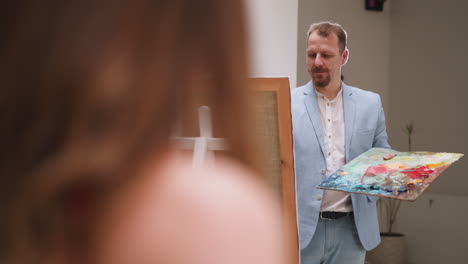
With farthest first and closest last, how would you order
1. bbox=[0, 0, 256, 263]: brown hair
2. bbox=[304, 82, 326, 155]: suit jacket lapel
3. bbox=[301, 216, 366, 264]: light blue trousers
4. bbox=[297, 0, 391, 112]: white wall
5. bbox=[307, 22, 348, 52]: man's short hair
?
bbox=[297, 0, 391, 112]: white wall → bbox=[307, 22, 348, 52]: man's short hair → bbox=[304, 82, 326, 155]: suit jacket lapel → bbox=[301, 216, 366, 264]: light blue trousers → bbox=[0, 0, 256, 263]: brown hair

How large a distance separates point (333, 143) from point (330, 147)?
0.03 metres

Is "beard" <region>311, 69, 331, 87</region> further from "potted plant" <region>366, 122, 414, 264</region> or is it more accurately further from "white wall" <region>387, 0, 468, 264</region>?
"white wall" <region>387, 0, 468, 264</region>

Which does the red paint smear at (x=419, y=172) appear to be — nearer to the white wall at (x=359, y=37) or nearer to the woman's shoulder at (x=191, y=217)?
the woman's shoulder at (x=191, y=217)

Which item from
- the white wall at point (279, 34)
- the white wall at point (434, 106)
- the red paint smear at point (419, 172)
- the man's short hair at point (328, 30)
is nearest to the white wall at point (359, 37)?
the white wall at point (434, 106)

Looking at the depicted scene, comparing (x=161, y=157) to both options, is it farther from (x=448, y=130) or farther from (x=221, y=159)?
(x=448, y=130)

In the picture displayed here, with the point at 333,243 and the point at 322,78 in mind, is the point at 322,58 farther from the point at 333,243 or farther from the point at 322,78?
the point at 333,243

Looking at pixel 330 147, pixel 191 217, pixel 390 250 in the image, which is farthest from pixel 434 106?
pixel 191 217

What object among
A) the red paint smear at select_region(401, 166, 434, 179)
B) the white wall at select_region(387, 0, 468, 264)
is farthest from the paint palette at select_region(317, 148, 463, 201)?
the white wall at select_region(387, 0, 468, 264)

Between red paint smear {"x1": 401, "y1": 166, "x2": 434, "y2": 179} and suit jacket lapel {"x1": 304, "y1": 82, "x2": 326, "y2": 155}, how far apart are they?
0.58 meters

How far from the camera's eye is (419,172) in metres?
2.59

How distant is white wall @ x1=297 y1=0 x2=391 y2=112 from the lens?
21.3 feet

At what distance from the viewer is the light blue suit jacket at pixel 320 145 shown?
3.05 m

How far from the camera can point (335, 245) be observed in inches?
120

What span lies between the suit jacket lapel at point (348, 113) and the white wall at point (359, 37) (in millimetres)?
3065
